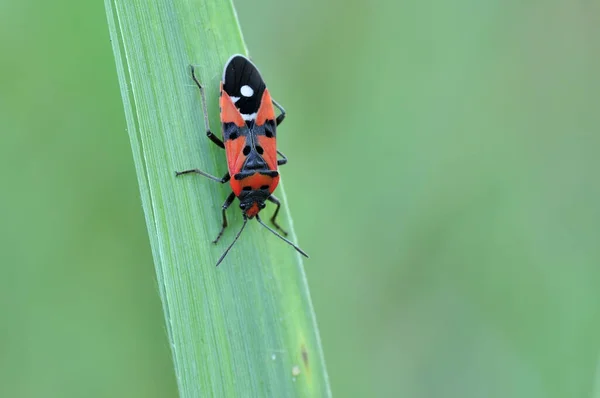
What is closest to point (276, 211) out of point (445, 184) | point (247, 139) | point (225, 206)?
point (225, 206)

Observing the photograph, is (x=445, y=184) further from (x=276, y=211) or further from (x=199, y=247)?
(x=199, y=247)

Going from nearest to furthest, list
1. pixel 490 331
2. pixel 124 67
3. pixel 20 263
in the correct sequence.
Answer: pixel 124 67 → pixel 20 263 → pixel 490 331

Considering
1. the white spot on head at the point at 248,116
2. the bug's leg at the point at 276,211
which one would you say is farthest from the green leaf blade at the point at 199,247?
the white spot on head at the point at 248,116

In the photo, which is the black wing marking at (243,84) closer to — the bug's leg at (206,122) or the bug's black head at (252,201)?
the bug's leg at (206,122)

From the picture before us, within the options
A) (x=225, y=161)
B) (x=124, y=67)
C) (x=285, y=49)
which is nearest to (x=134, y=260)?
(x=225, y=161)

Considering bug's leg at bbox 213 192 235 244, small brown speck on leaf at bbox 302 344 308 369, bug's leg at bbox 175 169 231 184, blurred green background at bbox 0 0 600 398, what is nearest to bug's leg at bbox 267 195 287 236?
bug's leg at bbox 213 192 235 244

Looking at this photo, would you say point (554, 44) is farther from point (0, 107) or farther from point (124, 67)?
point (0, 107)
